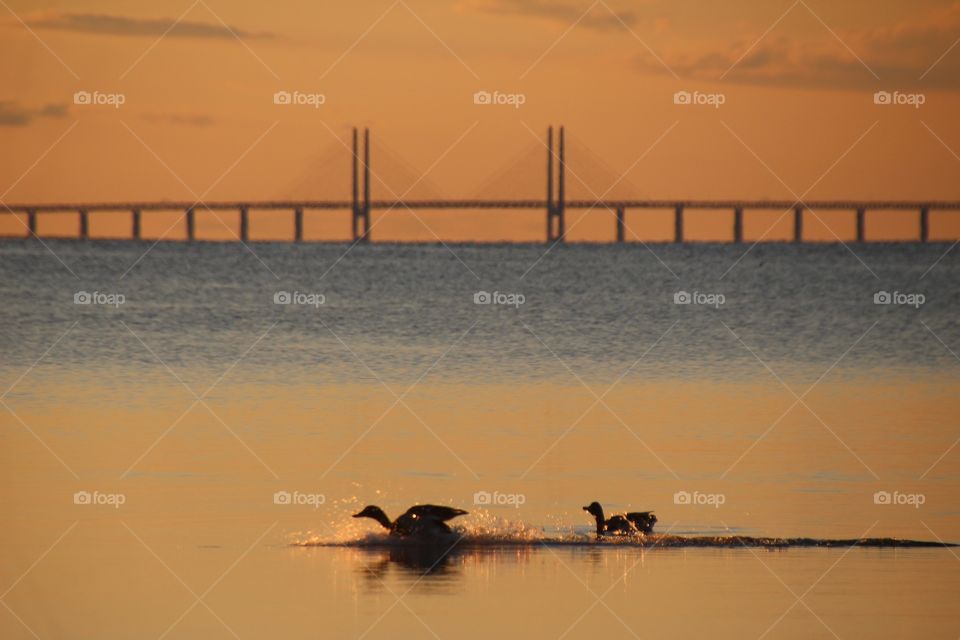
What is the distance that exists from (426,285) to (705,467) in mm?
56757

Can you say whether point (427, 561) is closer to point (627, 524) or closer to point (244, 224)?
point (627, 524)

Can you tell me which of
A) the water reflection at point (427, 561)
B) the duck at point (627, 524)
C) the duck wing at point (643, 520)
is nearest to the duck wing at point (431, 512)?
the water reflection at point (427, 561)

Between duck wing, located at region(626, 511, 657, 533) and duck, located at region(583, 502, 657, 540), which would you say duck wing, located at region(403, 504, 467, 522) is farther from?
duck wing, located at region(626, 511, 657, 533)

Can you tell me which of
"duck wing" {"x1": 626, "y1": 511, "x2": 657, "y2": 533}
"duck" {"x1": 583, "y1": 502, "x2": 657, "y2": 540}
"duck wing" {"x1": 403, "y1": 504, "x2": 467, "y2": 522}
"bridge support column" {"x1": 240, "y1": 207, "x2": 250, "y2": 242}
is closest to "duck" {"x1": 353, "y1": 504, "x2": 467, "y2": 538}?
"duck wing" {"x1": 403, "y1": 504, "x2": 467, "y2": 522}

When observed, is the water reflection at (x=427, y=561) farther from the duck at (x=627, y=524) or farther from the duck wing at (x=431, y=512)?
the duck at (x=627, y=524)

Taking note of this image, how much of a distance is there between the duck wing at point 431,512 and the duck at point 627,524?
1310 millimetres

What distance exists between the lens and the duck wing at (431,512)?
680 inches

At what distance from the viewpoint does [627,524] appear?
56.6 ft

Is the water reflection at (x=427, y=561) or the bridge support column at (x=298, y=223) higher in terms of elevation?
the bridge support column at (x=298, y=223)

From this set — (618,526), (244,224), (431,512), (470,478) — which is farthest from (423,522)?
(244,224)

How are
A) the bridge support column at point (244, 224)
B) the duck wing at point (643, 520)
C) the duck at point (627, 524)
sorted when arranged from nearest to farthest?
the duck at point (627, 524), the duck wing at point (643, 520), the bridge support column at point (244, 224)

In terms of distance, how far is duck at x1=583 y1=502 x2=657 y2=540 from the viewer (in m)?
17.2

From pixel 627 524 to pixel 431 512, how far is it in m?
1.72

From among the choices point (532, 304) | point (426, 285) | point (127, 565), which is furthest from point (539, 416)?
point (426, 285)
